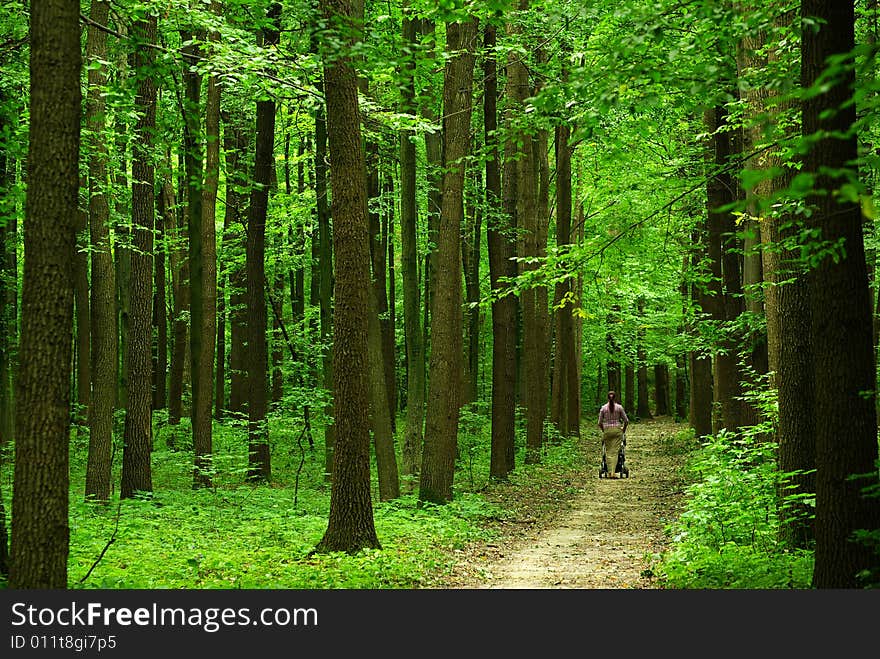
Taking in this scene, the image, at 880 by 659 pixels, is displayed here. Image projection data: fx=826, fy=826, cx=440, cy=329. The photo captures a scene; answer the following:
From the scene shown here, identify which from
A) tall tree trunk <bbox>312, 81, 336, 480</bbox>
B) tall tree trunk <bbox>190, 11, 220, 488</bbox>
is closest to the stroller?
tall tree trunk <bbox>312, 81, 336, 480</bbox>

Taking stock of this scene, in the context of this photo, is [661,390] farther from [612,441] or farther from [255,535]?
[255,535]

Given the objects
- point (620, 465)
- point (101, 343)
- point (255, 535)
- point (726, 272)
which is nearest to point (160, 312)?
point (101, 343)

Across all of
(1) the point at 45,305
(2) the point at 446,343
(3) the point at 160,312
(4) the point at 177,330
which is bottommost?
(1) the point at 45,305

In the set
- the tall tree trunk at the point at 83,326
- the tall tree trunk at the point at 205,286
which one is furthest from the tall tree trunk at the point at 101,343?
the tall tree trunk at the point at 83,326

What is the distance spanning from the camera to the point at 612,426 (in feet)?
66.2

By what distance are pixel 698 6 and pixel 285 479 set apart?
16724mm

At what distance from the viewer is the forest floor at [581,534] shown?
9.80 m

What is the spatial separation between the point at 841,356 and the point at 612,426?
1395 cm

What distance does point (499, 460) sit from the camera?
61.4 ft

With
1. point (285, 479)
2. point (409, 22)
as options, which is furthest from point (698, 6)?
point (285, 479)

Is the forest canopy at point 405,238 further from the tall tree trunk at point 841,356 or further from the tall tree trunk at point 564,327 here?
the tall tree trunk at point 564,327

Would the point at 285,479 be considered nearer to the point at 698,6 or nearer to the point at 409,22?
the point at 409,22

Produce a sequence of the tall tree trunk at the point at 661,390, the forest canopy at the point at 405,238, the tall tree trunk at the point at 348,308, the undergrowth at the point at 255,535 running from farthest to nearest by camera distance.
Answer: the tall tree trunk at the point at 661,390 → the tall tree trunk at the point at 348,308 → the undergrowth at the point at 255,535 → the forest canopy at the point at 405,238

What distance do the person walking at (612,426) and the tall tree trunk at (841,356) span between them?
13151 mm
